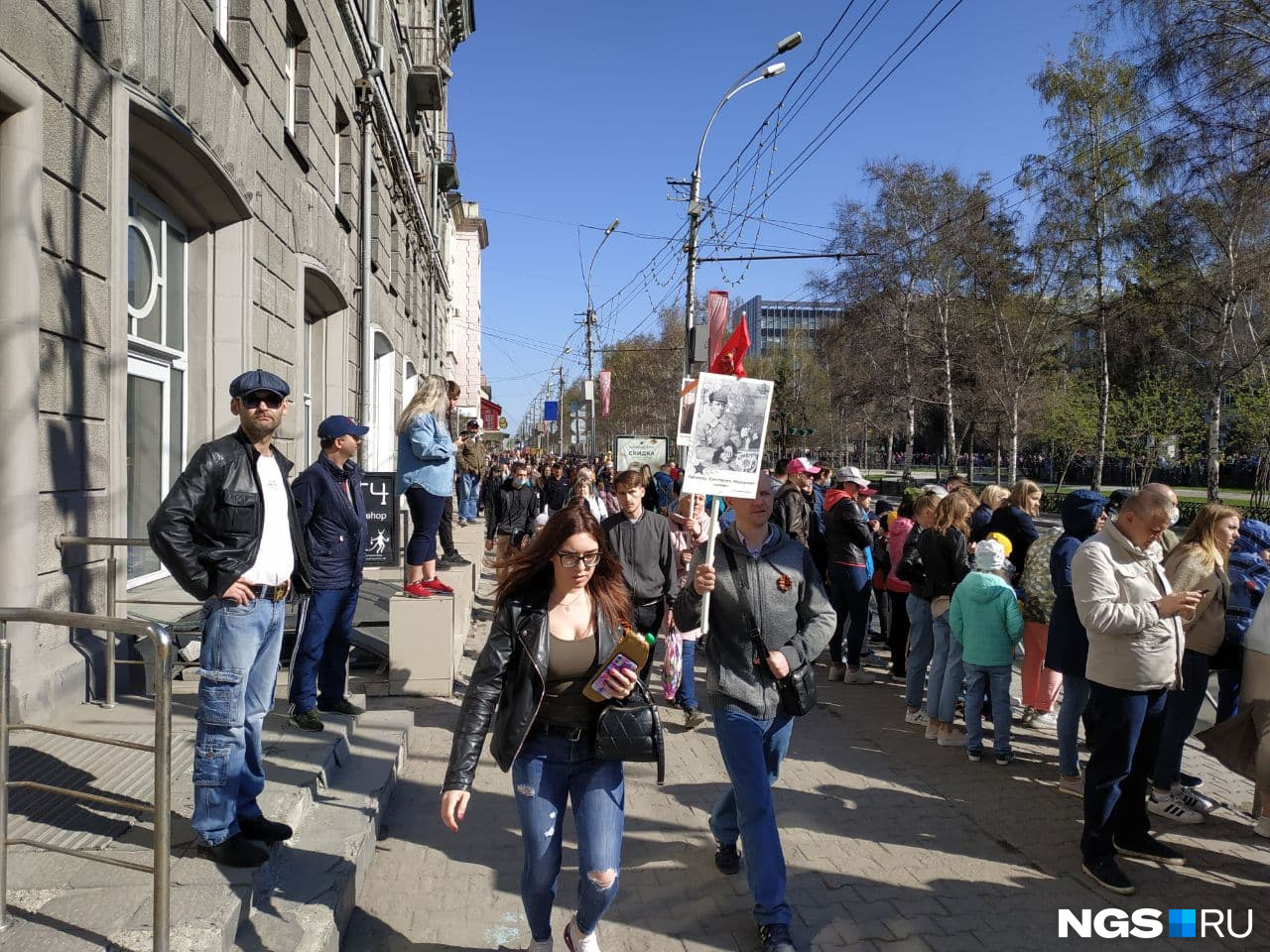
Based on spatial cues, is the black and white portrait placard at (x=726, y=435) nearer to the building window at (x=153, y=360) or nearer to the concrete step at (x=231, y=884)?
the concrete step at (x=231, y=884)

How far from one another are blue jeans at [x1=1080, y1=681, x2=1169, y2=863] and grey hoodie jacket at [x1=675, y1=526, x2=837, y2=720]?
1.59 meters

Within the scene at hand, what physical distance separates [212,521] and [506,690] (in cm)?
142

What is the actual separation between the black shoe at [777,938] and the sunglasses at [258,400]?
9.75 ft

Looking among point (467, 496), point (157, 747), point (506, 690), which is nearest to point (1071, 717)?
point (506, 690)

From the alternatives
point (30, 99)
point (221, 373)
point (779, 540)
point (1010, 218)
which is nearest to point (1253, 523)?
point (779, 540)

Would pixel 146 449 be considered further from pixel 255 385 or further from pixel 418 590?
pixel 255 385

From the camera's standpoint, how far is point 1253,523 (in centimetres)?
618

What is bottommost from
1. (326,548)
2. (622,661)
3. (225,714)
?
(225,714)

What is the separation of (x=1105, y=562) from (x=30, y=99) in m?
6.21

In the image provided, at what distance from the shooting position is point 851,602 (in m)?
8.57

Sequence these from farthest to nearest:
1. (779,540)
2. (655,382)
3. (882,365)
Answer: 1. (655,382)
2. (882,365)
3. (779,540)

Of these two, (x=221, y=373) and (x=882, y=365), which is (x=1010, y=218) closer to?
Result: (x=882, y=365)

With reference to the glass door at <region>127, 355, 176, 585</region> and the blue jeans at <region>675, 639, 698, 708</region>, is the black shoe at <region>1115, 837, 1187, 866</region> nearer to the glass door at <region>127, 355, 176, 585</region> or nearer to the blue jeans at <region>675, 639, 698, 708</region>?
the blue jeans at <region>675, 639, 698, 708</region>

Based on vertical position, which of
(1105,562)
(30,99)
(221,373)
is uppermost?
(30,99)
